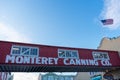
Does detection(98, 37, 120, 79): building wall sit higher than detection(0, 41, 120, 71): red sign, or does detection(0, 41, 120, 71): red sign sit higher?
detection(98, 37, 120, 79): building wall

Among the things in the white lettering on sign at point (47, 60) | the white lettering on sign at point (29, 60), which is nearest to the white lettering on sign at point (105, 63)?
the white lettering on sign at point (47, 60)

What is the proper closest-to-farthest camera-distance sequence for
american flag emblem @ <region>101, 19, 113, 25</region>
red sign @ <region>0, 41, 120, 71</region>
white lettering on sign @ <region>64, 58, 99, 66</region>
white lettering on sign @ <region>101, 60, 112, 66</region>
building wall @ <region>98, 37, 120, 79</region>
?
red sign @ <region>0, 41, 120, 71</region>
white lettering on sign @ <region>64, 58, 99, 66</region>
white lettering on sign @ <region>101, 60, 112, 66</region>
american flag emblem @ <region>101, 19, 113, 25</region>
building wall @ <region>98, 37, 120, 79</region>

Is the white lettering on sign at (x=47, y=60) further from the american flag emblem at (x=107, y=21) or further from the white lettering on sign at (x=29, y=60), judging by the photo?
the american flag emblem at (x=107, y=21)

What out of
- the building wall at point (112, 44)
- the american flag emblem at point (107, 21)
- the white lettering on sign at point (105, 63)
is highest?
the american flag emblem at point (107, 21)

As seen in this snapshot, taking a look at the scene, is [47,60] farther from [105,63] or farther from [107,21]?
[107,21]

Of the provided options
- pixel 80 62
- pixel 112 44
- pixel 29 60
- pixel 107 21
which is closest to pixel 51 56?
pixel 29 60

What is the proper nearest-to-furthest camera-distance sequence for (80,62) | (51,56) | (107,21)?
(51,56) → (80,62) → (107,21)

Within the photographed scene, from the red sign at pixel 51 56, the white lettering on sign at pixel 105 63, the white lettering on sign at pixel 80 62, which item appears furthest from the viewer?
the white lettering on sign at pixel 105 63

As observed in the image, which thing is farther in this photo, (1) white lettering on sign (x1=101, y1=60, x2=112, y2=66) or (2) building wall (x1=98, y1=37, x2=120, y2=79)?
(2) building wall (x1=98, y1=37, x2=120, y2=79)

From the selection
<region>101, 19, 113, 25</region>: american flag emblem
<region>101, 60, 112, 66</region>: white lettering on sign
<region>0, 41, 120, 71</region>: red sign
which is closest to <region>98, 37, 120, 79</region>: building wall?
<region>0, 41, 120, 71</region>: red sign

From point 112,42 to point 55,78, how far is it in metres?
52.5

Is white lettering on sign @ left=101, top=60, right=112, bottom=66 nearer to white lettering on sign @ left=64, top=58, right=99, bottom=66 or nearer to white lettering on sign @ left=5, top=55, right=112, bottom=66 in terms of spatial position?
white lettering on sign @ left=5, top=55, right=112, bottom=66

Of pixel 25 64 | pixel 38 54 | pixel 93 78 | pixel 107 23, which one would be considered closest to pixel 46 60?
pixel 38 54

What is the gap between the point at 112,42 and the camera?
2967 cm
